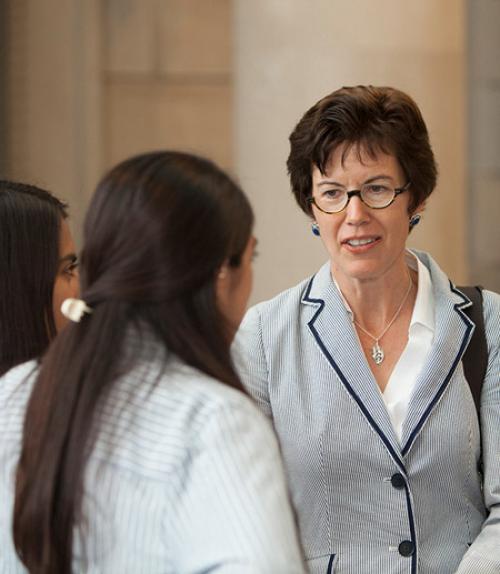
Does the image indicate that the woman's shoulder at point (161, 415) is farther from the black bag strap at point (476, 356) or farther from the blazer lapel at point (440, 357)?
the black bag strap at point (476, 356)

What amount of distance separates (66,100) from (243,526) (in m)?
5.43

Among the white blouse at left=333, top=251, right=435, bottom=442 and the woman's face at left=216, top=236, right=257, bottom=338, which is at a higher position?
the woman's face at left=216, top=236, right=257, bottom=338

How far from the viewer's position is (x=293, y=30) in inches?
235

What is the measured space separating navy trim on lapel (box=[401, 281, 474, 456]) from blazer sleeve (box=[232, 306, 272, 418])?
1.33 feet

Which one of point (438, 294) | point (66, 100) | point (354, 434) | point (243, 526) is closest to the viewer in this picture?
point (243, 526)

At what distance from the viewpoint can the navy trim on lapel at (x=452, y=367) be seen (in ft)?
10.3

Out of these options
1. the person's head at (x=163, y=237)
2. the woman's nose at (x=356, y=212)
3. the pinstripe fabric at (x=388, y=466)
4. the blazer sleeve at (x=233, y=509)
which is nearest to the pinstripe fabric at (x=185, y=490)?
the blazer sleeve at (x=233, y=509)

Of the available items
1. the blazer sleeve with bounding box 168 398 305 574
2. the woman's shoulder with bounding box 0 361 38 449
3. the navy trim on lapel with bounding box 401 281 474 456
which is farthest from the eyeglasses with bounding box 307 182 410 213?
the blazer sleeve with bounding box 168 398 305 574

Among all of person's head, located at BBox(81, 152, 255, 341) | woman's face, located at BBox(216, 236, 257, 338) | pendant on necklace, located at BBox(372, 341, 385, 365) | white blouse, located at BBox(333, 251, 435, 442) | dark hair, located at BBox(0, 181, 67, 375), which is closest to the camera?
person's head, located at BBox(81, 152, 255, 341)

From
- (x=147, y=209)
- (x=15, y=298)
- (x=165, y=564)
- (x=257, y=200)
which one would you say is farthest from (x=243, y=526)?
(x=257, y=200)

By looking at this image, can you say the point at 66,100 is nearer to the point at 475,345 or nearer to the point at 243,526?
the point at 475,345

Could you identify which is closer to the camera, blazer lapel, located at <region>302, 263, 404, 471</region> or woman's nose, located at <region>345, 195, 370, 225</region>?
blazer lapel, located at <region>302, 263, 404, 471</region>

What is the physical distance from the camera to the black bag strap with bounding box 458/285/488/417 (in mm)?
3252

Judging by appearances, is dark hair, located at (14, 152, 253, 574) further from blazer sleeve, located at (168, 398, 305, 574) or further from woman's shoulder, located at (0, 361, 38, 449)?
blazer sleeve, located at (168, 398, 305, 574)
